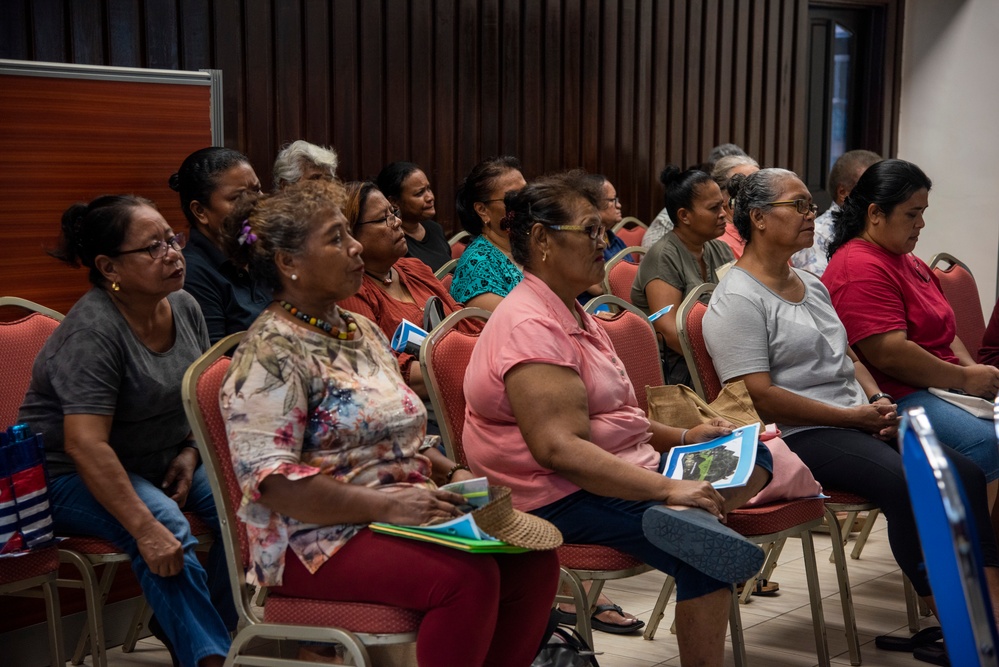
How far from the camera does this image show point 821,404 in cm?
312

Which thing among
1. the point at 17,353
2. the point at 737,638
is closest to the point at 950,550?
the point at 737,638

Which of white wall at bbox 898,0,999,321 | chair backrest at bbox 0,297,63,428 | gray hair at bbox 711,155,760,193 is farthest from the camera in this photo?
white wall at bbox 898,0,999,321

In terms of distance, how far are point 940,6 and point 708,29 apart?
212 cm

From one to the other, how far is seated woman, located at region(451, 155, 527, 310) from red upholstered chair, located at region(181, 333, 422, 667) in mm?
1413

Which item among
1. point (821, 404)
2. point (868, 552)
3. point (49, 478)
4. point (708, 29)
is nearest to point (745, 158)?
point (708, 29)

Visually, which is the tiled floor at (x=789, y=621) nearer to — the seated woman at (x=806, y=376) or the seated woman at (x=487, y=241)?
the seated woman at (x=806, y=376)

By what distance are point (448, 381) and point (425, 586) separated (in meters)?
0.68

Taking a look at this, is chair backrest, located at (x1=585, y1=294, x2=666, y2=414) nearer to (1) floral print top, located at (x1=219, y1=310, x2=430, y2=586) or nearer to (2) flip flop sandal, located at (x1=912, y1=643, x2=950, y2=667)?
(1) floral print top, located at (x1=219, y1=310, x2=430, y2=586)

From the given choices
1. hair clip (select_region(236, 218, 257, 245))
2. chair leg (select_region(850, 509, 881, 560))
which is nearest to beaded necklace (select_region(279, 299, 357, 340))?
hair clip (select_region(236, 218, 257, 245))

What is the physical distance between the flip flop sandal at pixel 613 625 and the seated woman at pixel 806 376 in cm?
71

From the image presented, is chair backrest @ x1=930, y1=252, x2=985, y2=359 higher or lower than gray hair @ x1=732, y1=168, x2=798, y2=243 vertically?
lower

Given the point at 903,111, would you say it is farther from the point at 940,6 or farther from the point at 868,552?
the point at 868,552

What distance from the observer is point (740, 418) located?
9.23 feet

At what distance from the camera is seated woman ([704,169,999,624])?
9.91 feet
